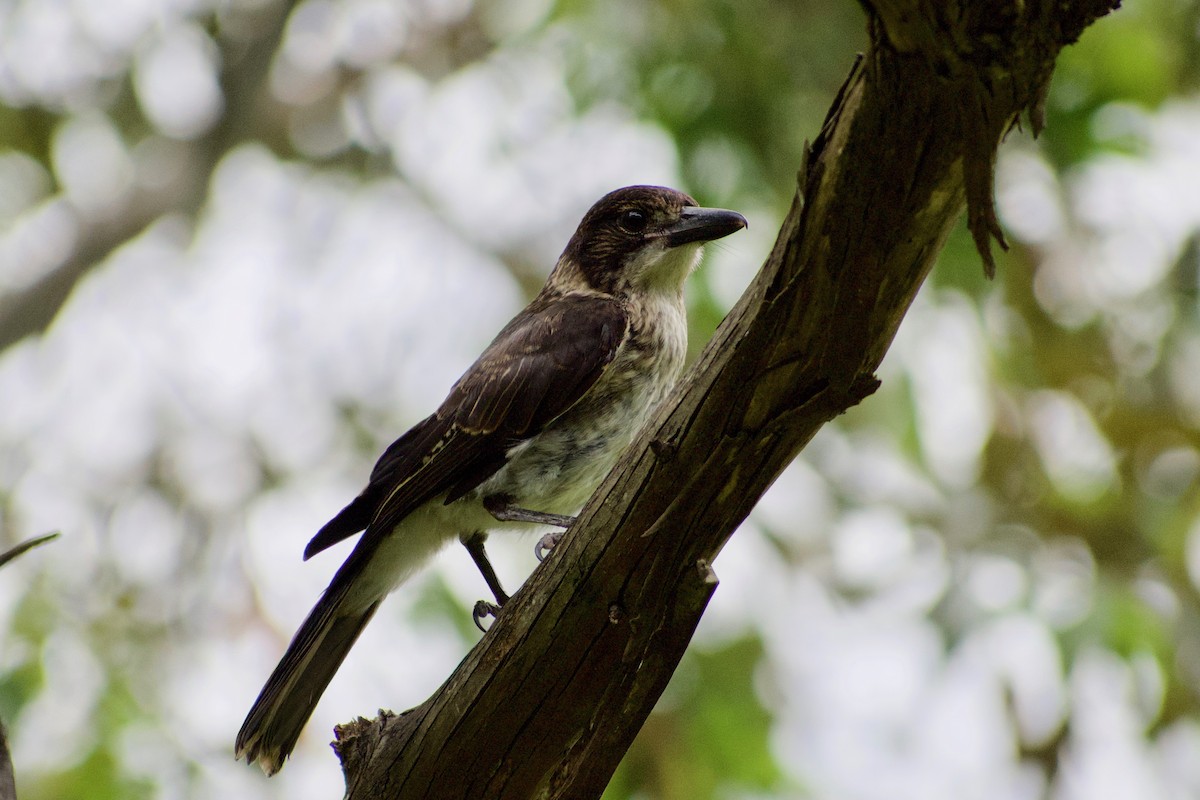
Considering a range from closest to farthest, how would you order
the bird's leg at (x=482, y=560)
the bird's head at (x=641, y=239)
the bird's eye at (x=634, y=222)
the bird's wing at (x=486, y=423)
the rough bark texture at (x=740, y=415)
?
the rough bark texture at (x=740, y=415), the bird's wing at (x=486, y=423), the bird's leg at (x=482, y=560), the bird's head at (x=641, y=239), the bird's eye at (x=634, y=222)

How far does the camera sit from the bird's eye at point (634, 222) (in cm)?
441

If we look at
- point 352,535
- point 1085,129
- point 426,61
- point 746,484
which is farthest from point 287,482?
point 746,484

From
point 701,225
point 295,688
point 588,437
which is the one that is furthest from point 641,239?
point 295,688

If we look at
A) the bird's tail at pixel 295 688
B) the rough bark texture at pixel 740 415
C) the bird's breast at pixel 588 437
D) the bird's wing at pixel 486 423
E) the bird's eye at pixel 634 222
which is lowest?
the rough bark texture at pixel 740 415

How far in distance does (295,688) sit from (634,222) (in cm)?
192

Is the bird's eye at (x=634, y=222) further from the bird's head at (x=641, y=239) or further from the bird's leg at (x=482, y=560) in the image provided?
the bird's leg at (x=482, y=560)

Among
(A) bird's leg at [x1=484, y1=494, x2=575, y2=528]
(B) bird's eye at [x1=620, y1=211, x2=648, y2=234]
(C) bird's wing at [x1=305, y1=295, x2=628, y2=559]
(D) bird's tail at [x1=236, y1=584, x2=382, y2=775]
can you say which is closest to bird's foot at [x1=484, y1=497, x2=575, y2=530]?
(A) bird's leg at [x1=484, y1=494, x2=575, y2=528]

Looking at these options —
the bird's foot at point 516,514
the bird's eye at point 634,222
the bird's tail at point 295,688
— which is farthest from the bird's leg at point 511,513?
the bird's eye at point 634,222

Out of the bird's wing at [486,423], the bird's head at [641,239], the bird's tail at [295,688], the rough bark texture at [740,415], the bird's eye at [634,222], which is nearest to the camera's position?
the rough bark texture at [740,415]

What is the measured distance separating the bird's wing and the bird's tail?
219mm

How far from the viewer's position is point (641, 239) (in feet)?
14.3

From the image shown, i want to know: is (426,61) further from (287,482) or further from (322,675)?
(322,675)

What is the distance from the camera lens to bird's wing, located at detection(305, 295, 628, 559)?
3625 mm

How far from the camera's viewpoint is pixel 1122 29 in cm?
680
